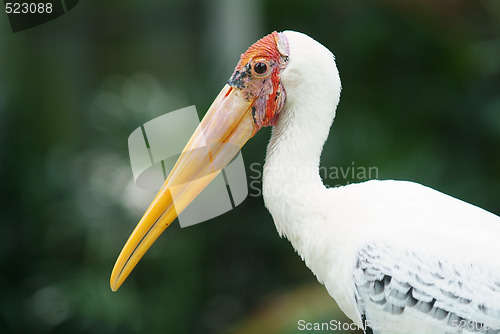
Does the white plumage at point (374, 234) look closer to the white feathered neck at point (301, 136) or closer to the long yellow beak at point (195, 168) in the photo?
the white feathered neck at point (301, 136)

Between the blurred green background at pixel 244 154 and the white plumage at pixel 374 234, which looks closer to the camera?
the white plumage at pixel 374 234

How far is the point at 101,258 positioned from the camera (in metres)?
4.45

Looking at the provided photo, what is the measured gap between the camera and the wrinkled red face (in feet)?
8.70

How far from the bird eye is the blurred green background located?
5.92 ft

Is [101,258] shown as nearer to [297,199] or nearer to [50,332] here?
[50,332]

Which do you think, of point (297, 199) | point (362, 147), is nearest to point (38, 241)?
point (362, 147)

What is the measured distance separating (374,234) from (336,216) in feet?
0.64

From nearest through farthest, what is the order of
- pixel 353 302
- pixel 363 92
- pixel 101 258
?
pixel 353 302 < pixel 101 258 < pixel 363 92

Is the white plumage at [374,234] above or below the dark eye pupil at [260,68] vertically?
below

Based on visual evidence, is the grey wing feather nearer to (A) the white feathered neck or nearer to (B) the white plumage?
(B) the white plumage

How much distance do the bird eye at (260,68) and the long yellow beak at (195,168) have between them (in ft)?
0.38

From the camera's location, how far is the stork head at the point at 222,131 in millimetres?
2666

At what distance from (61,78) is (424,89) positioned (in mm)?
2874

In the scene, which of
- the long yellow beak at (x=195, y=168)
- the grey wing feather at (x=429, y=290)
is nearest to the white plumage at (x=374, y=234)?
the grey wing feather at (x=429, y=290)
